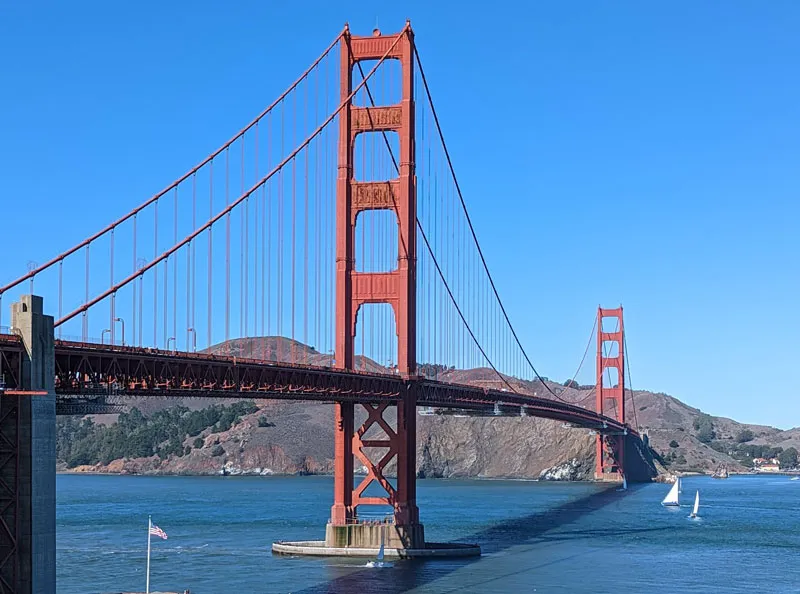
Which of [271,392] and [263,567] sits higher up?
[271,392]

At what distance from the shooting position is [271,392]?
5250 cm

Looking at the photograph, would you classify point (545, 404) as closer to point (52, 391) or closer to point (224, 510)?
point (224, 510)

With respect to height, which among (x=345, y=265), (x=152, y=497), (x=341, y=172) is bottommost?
(x=152, y=497)

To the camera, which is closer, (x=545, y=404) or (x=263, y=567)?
(x=263, y=567)

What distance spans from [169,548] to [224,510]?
36.6 metres

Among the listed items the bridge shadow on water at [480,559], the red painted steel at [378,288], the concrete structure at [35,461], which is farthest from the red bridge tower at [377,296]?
the concrete structure at [35,461]

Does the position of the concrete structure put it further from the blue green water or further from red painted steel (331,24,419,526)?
red painted steel (331,24,419,526)

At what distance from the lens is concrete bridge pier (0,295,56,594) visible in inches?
1284

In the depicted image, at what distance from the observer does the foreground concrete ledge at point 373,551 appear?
6250 centimetres

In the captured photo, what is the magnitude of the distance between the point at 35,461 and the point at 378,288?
3393 cm

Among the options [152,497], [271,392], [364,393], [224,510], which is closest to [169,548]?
[364,393]

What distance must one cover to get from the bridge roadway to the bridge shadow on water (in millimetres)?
7861

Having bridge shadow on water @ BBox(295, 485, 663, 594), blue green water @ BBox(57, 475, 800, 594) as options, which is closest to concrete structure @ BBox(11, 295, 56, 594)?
blue green water @ BBox(57, 475, 800, 594)

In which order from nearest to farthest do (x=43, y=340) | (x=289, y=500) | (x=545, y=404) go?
(x=43, y=340), (x=545, y=404), (x=289, y=500)
